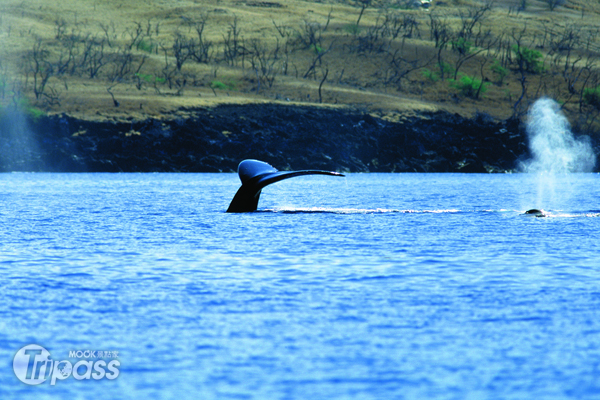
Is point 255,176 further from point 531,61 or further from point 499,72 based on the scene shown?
point 531,61

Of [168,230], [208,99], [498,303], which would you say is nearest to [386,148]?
[208,99]

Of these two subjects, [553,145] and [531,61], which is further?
[531,61]

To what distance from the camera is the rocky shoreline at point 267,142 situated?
115 metres

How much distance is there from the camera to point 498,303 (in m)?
18.5

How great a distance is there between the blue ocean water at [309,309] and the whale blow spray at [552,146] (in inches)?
3803

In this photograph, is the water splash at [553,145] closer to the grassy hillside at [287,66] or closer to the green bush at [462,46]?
the grassy hillside at [287,66]

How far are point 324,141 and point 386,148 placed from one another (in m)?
9.55

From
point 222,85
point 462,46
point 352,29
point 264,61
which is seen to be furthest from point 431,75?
point 222,85

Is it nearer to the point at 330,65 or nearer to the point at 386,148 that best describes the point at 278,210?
→ the point at 386,148

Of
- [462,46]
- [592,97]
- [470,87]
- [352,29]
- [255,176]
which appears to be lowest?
[470,87]

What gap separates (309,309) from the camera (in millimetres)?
17828

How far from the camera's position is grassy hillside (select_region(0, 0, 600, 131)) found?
136 m

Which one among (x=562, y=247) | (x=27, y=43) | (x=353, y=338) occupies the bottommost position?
(x=27, y=43)

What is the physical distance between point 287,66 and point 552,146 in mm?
Result: 53241
